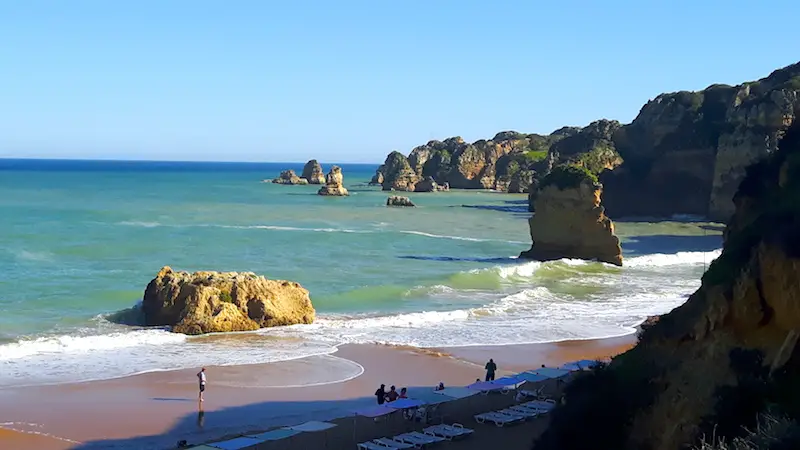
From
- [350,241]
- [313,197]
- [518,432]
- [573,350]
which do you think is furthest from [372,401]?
[313,197]

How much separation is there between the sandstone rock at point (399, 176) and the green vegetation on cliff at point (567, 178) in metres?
90.7

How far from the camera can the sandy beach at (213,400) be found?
16.0 metres

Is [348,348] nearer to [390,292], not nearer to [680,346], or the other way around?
[390,292]

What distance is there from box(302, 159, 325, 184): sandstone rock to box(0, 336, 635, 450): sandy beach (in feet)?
455

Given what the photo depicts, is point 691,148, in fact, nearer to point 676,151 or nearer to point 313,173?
point 676,151

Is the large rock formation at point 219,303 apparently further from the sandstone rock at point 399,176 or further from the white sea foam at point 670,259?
the sandstone rock at point 399,176

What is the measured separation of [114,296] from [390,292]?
10215 mm

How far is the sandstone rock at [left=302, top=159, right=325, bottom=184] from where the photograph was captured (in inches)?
6348

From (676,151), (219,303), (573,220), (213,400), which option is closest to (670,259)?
(573,220)

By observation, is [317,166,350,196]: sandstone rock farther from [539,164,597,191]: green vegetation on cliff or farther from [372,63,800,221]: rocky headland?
[539,164,597,191]: green vegetation on cliff

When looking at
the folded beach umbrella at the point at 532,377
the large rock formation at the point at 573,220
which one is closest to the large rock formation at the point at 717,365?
the folded beach umbrella at the point at 532,377

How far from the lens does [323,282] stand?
36312 mm

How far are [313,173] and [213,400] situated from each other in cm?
14584

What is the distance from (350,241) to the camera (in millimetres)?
53281
